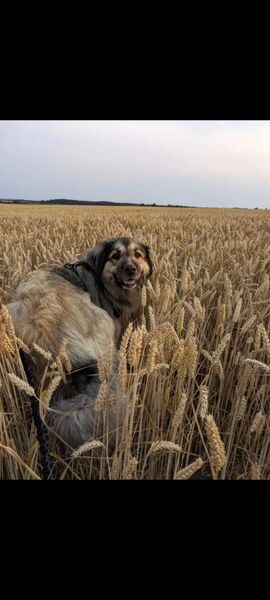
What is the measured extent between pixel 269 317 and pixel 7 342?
2.13 m

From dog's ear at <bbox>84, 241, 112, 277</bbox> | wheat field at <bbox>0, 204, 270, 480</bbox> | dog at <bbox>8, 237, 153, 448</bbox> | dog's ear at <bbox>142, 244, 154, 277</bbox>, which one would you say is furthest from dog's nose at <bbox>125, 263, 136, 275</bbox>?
wheat field at <bbox>0, 204, 270, 480</bbox>

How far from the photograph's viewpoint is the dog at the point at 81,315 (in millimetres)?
1934

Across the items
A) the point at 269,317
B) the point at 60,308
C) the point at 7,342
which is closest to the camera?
the point at 7,342

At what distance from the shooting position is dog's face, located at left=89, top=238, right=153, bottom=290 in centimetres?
369

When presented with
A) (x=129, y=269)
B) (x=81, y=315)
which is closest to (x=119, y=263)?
(x=129, y=269)

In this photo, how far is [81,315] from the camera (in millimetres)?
2641

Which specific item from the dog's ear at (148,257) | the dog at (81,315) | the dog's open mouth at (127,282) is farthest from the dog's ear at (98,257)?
the dog's ear at (148,257)

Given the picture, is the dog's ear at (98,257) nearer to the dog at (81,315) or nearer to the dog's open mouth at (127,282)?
the dog at (81,315)

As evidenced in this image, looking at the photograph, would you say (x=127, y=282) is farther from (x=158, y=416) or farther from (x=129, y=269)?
(x=158, y=416)

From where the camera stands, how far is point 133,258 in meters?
3.79

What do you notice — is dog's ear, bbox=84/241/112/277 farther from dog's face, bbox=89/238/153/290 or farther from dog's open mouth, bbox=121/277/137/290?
dog's open mouth, bbox=121/277/137/290

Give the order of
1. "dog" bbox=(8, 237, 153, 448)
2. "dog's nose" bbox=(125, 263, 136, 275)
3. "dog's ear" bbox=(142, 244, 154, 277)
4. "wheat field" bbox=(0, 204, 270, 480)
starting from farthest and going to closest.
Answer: "dog's ear" bbox=(142, 244, 154, 277) → "dog's nose" bbox=(125, 263, 136, 275) → "dog" bbox=(8, 237, 153, 448) → "wheat field" bbox=(0, 204, 270, 480)
